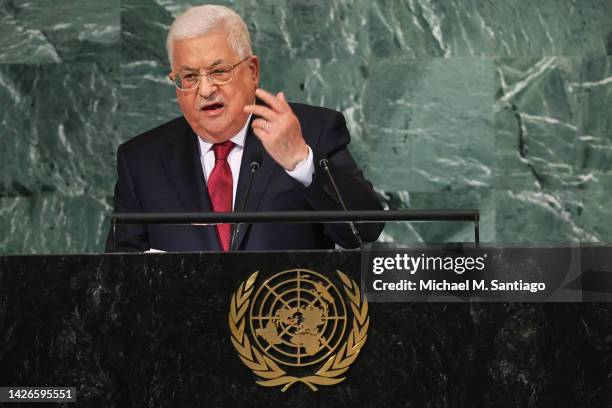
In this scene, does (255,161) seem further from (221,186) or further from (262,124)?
(221,186)

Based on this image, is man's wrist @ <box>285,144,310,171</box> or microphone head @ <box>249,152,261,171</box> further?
man's wrist @ <box>285,144,310,171</box>

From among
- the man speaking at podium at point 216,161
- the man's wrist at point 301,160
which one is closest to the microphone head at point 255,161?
the man's wrist at point 301,160

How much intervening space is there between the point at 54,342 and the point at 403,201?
3.21 m

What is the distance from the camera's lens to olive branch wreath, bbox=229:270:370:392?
2393 mm

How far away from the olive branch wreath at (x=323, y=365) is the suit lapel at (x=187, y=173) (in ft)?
2.60

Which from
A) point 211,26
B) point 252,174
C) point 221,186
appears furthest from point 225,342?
Answer: point 211,26

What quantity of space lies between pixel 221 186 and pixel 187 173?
0.13 metres

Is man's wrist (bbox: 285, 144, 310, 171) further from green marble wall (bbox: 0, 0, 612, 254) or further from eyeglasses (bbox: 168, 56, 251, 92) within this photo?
green marble wall (bbox: 0, 0, 612, 254)

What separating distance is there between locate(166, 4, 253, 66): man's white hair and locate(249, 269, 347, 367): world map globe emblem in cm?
118

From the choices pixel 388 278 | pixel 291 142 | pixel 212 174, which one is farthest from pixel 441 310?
pixel 212 174

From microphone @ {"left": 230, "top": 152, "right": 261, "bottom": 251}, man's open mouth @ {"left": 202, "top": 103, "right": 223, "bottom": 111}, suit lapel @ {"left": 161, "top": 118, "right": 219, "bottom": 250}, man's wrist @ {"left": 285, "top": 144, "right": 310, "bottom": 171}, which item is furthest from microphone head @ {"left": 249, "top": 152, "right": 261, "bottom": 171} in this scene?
man's open mouth @ {"left": 202, "top": 103, "right": 223, "bottom": 111}

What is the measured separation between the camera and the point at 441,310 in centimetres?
240

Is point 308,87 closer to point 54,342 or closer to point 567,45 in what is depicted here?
point 567,45

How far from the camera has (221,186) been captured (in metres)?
3.31
